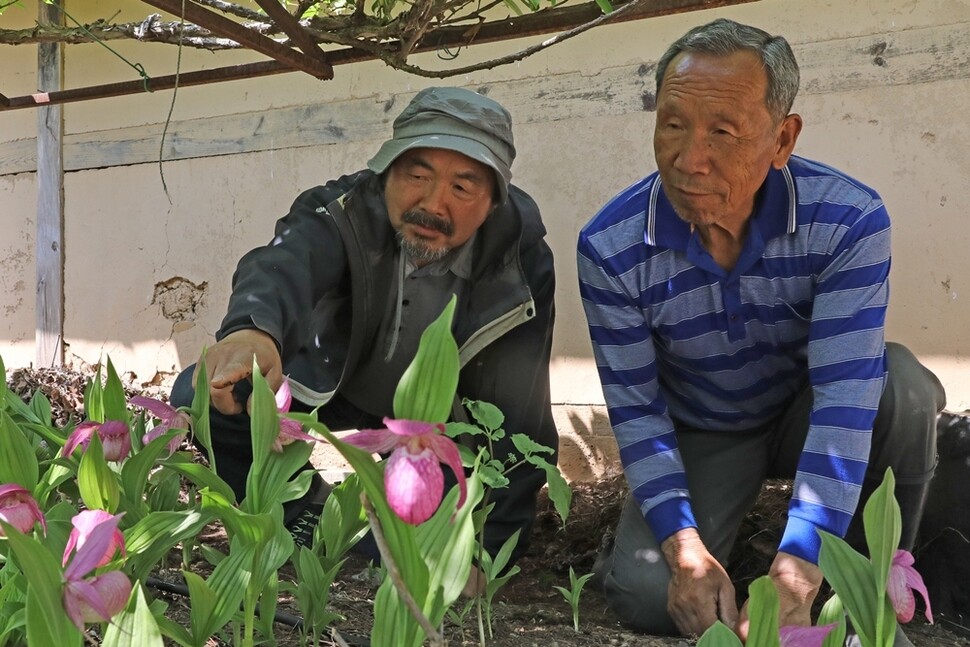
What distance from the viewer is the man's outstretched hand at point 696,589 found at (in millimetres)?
1858

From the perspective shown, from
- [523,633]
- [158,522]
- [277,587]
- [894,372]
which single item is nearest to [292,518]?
[523,633]

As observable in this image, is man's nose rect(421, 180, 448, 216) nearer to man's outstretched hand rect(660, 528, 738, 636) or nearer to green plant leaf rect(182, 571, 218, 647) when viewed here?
man's outstretched hand rect(660, 528, 738, 636)

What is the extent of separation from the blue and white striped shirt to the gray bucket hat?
1.27 feet

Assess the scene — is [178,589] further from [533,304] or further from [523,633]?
[533,304]

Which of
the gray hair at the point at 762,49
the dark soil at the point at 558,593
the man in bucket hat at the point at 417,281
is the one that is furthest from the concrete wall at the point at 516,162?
the gray hair at the point at 762,49

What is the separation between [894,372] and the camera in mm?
2219

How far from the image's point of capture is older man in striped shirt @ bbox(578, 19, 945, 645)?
1.86 metres

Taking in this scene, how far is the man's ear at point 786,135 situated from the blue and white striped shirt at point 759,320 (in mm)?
85

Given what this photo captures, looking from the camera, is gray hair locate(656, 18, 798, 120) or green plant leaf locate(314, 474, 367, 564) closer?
green plant leaf locate(314, 474, 367, 564)

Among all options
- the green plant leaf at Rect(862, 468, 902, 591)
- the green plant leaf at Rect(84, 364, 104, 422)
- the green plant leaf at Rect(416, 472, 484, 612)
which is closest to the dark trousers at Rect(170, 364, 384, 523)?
the green plant leaf at Rect(84, 364, 104, 422)

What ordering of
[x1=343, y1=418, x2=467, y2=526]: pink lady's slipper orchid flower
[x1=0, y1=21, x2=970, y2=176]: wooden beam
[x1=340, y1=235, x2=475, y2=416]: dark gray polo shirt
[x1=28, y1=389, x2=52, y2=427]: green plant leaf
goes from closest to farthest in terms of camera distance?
1. [x1=343, y1=418, x2=467, y2=526]: pink lady's slipper orchid flower
2. [x1=28, y1=389, x2=52, y2=427]: green plant leaf
3. [x1=340, y1=235, x2=475, y2=416]: dark gray polo shirt
4. [x1=0, y1=21, x2=970, y2=176]: wooden beam

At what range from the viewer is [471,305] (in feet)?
8.77

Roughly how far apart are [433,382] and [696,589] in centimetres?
116

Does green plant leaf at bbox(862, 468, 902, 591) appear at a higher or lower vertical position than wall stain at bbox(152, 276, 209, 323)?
lower
